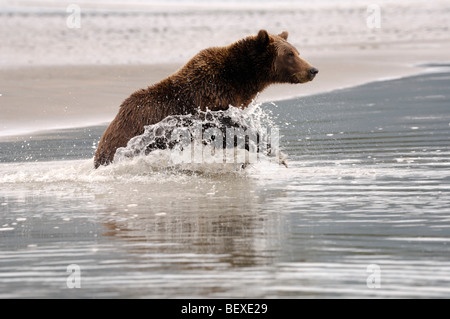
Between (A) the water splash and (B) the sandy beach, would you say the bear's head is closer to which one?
(A) the water splash

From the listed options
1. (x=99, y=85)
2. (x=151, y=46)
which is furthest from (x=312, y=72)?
(x=151, y=46)

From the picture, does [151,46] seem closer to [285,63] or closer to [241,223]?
[285,63]

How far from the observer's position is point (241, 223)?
249 inches

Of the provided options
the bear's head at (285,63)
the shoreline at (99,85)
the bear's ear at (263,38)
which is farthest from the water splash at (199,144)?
the shoreline at (99,85)

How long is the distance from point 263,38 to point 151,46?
54.2 ft

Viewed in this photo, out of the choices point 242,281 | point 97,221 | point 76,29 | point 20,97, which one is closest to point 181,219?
point 97,221

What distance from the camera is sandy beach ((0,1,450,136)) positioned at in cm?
1579

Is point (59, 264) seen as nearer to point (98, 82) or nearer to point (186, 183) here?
point (186, 183)

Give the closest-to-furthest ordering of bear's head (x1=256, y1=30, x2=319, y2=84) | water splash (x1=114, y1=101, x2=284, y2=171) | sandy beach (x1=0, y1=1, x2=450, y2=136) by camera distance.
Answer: water splash (x1=114, y1=101, x2=284, y2=171)
bear's head (x1=256, y1=30, x2=319, y2=84)
sandy beach (x1=0, y1=1, x2=450, y2=136)

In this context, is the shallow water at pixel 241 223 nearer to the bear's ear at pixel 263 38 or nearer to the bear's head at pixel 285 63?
the bear's head at pixel 285 63

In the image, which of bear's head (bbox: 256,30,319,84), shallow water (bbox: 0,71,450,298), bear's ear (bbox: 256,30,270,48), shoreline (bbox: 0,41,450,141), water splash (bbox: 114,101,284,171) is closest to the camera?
shallow water (bbox: 0,71,450,298)

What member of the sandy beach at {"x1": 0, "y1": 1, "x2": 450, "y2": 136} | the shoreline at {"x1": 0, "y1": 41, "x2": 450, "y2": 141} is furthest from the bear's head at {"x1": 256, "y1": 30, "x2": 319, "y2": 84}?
the sandy beach at {"x1": 0, "y1": 1, "x2": 450, "y2": 136}

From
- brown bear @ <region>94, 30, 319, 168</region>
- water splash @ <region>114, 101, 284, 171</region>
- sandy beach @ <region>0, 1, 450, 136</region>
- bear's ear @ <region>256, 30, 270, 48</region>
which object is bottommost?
water splash @ <region>114, 101, 284, 171</region>

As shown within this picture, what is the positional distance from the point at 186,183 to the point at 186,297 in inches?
147
